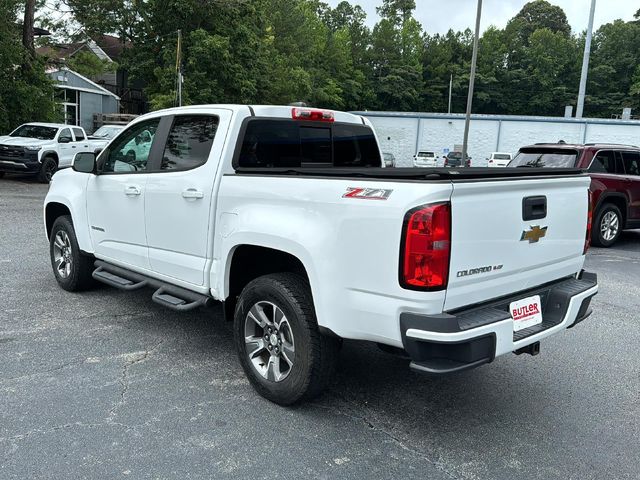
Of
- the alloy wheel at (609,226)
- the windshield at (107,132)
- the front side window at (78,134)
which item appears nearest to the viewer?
the alloy wheel at (609,226)

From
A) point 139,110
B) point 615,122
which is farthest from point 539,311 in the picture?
point 139,110

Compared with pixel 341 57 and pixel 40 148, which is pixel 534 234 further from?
pixel 341 57

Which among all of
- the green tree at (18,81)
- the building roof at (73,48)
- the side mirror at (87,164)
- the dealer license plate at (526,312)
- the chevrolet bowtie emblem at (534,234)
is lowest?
the dealer license plate at (526,312)

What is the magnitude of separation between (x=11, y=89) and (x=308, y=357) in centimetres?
2003

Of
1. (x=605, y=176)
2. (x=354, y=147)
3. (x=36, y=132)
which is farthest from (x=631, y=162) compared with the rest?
(x=36, y=132)

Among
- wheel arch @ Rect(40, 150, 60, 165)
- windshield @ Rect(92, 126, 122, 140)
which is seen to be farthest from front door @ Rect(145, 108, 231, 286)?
windshield @ Rect(92, 126, 122, 140)

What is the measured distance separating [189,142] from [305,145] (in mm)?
917

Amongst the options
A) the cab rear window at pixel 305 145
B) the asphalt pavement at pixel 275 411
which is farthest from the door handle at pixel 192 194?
the asphalt pavement at pixel 275 411

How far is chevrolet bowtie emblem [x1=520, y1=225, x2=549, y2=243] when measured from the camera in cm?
320

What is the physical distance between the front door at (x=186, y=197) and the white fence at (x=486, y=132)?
37427 mm

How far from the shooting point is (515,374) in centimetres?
419

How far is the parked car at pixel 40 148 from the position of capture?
16.2m

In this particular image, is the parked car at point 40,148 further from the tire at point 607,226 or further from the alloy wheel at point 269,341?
the alloy wheel at point 269,341

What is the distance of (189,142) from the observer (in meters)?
4.29
